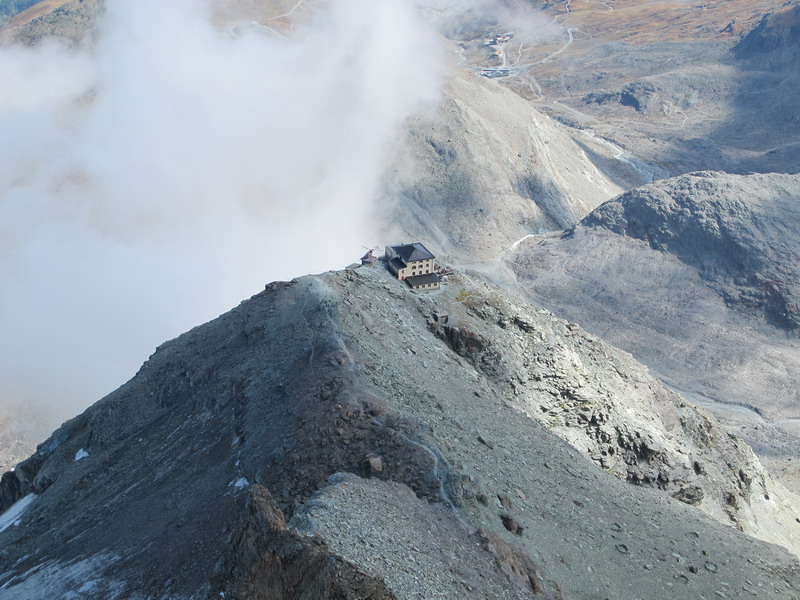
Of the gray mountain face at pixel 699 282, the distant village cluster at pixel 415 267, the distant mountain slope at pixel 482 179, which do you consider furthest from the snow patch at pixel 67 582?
the distant mountain slope at pixel 482 179

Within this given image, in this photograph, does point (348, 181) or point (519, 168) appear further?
point (519, 168)

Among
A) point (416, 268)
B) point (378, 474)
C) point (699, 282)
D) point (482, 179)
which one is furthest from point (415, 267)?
point (482, 179)

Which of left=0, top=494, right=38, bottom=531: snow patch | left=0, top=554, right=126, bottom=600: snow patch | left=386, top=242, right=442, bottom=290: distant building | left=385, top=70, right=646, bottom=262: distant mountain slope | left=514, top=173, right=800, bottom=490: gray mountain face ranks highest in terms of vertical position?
left=385, top=70, right=646, bottom=262: distant mountain slope

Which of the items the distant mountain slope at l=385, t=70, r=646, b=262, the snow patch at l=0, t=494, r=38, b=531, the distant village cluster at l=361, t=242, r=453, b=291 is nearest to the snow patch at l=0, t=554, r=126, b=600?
the snow patch at l=0, t=494, r=38, b=531

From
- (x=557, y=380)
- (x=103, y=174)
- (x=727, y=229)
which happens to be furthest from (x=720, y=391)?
(x=103, y=174)

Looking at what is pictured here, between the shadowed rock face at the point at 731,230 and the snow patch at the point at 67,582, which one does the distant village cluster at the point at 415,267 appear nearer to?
the snow patch at the point at 67,582

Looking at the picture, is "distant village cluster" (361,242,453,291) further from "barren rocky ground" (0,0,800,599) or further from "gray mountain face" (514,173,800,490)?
"gray mountain face" (514,173,800,490)

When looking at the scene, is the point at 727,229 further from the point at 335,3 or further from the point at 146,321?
the point at 335,3
